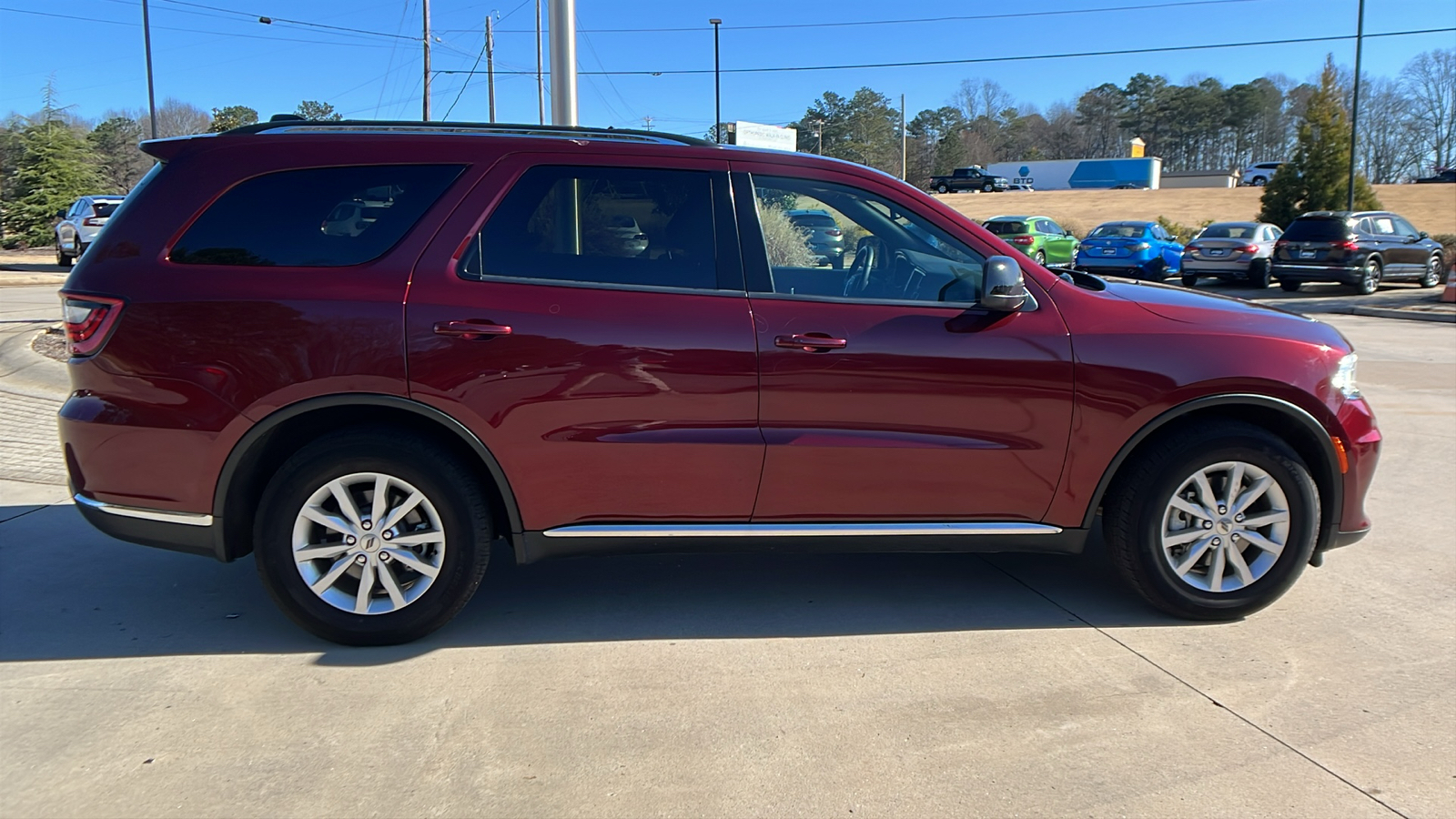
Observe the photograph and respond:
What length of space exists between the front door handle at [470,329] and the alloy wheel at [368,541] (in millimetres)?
595

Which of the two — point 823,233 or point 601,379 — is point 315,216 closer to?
point 601,379

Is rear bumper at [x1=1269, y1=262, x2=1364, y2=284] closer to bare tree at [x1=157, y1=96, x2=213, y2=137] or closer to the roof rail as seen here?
the roof rail

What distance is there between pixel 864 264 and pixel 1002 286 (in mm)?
563

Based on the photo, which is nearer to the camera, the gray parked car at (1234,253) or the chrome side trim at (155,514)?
the chrome side trim at (155,514)

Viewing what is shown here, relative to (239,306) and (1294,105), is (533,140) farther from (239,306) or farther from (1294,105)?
(1294,105)

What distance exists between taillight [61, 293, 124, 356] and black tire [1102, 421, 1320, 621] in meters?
3.94

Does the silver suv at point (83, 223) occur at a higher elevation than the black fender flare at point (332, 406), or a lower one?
higher

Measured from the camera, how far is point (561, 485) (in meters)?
3.81

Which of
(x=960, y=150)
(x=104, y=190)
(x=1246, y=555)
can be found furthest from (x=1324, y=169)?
(x=960, y=150)

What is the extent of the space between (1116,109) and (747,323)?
406ft

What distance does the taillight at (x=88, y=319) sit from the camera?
12.1 ft

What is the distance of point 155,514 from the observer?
12.4 feet

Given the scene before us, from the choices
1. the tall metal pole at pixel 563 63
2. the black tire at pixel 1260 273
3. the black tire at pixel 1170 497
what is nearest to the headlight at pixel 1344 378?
the black tire at pixel 1170 497

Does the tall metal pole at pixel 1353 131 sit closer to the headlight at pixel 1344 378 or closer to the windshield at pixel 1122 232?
the windshield at pixel 1122 232
